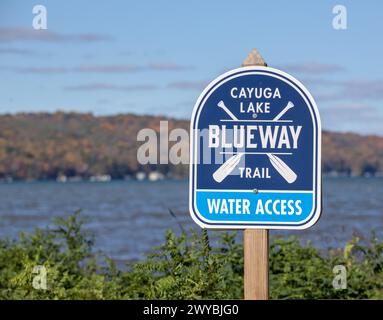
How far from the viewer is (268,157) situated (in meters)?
5.16

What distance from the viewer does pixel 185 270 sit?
26.3 ft

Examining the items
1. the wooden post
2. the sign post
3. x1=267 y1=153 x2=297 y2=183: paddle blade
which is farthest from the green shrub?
x1=267 y1=153 x2=297 y2=183: paddle blade

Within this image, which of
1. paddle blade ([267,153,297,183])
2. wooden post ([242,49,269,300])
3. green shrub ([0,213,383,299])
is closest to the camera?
paddle blade ([267,153,297,183])

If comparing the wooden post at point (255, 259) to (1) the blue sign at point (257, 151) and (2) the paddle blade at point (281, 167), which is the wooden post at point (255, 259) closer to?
(1) the blue sign at point (257, 151)

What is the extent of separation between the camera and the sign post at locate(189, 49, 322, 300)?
5164mm

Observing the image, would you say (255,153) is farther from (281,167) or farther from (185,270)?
(185,270)

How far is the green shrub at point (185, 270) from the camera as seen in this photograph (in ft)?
25.0

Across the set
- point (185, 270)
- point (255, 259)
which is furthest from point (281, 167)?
point (185, 270)

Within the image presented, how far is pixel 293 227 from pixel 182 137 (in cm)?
167

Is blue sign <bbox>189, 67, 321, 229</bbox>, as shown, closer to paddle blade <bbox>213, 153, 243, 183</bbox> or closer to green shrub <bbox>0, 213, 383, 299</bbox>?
paddle blade <bbox>213, 153, 243, 183</bbox>

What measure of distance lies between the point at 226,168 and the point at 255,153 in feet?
0.58

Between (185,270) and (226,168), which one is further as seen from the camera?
(185,270)
